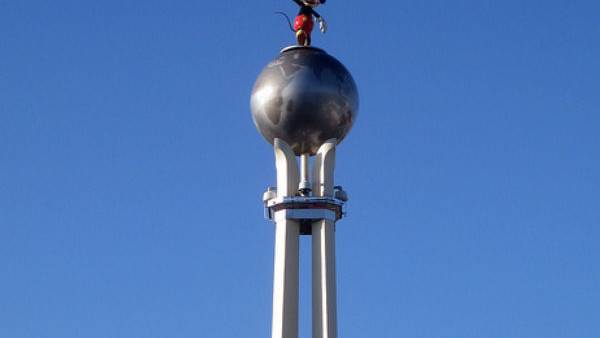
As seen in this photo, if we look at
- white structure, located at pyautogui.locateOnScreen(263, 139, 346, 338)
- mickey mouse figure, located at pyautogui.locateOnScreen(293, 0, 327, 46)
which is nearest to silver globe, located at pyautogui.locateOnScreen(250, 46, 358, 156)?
white structure, located at pyautogui.locateOnScreen(263, 139, 346, 338)

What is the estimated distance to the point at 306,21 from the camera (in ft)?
159

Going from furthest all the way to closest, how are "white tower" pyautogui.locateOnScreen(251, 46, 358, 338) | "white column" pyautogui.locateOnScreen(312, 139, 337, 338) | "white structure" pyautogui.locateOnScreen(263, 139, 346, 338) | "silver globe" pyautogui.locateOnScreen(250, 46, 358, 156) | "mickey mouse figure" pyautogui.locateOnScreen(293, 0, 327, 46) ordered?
"mickey mouse figure" pyautogui.locateOnScreen(293, 0, 327, 46), "silver globe" pyautogui.locateOnScreen(250, 46, 358, 156), "white tower" pyautogui.locateOnScreen(251, 46, 358, 338), "white structure" pyautogui.locateOnScreen(263, 139, 346, 338), "white column" pyautogui.locateOnScreen(312, 139, 337, 338)

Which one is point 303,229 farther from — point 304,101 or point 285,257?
point 304,101

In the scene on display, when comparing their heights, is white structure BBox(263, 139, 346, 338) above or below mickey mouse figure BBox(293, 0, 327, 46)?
below

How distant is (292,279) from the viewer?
44.1 meters

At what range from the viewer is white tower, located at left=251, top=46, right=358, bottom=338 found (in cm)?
4406

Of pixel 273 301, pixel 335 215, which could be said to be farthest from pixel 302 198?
pixel 273 301

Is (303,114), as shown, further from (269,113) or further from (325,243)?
(325,243)

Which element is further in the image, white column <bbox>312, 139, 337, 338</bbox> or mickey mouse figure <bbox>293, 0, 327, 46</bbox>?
mickey mouse figure <bbox>293, 0, 327, 46</bbox>

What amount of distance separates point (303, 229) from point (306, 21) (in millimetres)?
9436

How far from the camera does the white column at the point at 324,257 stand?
141 feet

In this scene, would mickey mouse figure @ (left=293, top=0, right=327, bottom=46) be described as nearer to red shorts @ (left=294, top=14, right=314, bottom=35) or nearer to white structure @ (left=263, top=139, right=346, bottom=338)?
red shorts @ (left=294, top=14, right=314, bottom=35)

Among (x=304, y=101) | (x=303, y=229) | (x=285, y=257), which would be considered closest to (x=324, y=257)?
(x=285, y=257)

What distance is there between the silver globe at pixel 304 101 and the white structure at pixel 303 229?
0.62 meters
